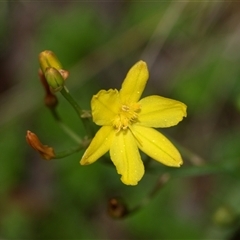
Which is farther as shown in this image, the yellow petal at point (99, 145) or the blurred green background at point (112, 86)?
the blurred green background at point (112, 86)

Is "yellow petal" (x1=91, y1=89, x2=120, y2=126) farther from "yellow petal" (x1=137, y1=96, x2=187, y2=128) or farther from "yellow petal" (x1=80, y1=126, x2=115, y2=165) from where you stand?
"yellow petal" (x1=137, y1=96, x2=187, y2=128)

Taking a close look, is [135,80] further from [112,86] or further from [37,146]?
[112,86]

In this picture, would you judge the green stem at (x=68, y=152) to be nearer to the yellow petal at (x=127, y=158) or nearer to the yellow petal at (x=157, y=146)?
the yellow petal at (x=127, y=158)

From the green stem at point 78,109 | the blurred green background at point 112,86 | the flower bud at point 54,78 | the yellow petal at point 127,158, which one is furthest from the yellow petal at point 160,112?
the blurred green background at point 112,86

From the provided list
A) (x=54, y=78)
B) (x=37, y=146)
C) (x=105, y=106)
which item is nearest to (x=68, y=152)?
(x=37, y=146)

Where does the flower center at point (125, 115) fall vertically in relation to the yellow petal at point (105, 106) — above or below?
below

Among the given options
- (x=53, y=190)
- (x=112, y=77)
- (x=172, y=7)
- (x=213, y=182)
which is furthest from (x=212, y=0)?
(x=53, y=190)
